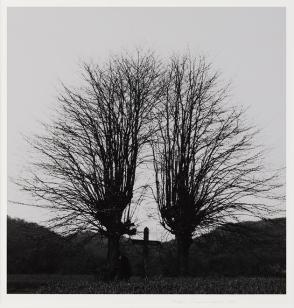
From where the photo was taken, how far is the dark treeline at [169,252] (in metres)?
17.3

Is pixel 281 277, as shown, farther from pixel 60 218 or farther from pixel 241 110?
pixel 60 218

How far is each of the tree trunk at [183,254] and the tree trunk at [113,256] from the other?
220 centimetres

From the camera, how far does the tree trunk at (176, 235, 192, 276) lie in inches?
725

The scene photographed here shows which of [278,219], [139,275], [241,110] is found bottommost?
[139,275]

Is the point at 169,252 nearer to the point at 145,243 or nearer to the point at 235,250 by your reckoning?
the point at 145,243

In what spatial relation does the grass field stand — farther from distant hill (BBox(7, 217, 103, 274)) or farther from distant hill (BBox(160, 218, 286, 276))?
distant hill (BBox(160, 218, 286, 276))

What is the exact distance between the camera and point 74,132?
1820 centimetres

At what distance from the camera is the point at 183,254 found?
60.8 feet

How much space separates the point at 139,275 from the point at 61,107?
21.0 ft

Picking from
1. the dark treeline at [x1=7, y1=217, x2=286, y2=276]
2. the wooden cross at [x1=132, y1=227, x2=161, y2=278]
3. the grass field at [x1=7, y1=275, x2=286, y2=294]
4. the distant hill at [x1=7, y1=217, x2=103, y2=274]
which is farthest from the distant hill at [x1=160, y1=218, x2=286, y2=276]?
the grass field at [x1=7, y1=275, x2=286, y2=294]

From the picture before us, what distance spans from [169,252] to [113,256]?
2.55m

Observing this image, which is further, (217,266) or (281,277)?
(217,266)
